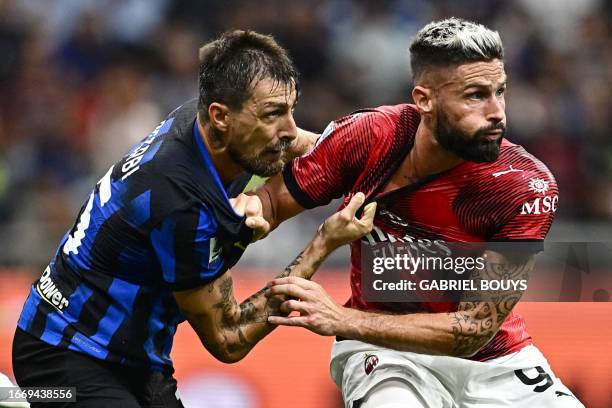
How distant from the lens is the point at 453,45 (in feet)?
12.4

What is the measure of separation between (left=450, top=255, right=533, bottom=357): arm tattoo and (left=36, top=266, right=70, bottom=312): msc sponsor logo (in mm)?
1429

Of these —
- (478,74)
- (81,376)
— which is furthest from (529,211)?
(81,376)

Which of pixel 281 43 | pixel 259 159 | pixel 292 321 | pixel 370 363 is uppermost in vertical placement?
pixel 281 43

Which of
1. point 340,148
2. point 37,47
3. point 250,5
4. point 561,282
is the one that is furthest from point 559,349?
point 37,47

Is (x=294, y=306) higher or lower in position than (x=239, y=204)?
lower

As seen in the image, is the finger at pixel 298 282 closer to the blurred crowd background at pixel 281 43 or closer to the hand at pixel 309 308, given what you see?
the hand at pixel 309 308

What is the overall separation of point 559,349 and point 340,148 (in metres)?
2.24

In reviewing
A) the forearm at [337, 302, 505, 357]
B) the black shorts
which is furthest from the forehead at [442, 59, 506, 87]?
the black shorts

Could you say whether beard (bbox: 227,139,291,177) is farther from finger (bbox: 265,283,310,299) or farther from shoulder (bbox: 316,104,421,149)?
finger (bbox: 265,283,310,299)

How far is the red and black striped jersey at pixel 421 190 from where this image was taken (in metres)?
3.81

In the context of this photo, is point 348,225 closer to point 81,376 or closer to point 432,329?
point 432,329

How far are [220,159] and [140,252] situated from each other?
455mm

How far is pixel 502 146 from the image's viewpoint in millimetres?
3939

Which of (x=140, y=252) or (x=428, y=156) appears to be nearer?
(x=140, y=252)
